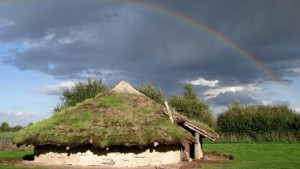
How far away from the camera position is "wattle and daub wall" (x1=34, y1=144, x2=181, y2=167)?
→ 23312 millimetres

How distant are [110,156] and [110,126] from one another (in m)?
1.82

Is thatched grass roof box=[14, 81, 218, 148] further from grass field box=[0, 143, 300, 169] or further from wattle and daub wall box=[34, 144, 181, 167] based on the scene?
grass field box=[0, 143, 300, 169]

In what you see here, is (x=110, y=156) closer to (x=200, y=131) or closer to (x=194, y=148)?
(x=200, y=131)

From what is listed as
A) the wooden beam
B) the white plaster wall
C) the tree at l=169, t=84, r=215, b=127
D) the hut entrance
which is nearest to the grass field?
the wooden beam

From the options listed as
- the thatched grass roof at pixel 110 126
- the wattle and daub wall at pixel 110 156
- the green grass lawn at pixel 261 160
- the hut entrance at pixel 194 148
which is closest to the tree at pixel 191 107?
the green grass lawn at pixel 261 160

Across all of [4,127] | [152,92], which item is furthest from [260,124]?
[4,127]

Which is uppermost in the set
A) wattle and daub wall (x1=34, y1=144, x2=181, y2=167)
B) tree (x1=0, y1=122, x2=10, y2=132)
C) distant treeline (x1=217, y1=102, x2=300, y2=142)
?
tree (x1=0, y1=122, x2=10, y2=132)

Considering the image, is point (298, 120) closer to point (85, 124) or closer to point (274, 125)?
point (274, 125)

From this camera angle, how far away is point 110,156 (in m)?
23.4

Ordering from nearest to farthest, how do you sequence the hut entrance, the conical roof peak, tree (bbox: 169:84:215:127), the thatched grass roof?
the thatched grass roof, the hut entrance, the conical roof peak, tree (bbox: 169:84:215:127)

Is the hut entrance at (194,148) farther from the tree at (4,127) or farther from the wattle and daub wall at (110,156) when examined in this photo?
the tree at (4,127)

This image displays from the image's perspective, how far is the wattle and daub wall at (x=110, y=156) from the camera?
23312 millimetres

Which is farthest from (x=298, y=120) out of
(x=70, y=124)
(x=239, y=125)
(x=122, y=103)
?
(x=70, y=124)

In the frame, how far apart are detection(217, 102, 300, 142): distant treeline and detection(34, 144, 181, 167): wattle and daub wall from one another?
29921 mm
